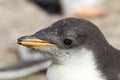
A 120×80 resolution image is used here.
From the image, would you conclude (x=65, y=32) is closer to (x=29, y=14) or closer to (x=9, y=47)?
(x=9, y=47)

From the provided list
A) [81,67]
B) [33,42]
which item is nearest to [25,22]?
[33,42]

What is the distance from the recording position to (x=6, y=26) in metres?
11.4

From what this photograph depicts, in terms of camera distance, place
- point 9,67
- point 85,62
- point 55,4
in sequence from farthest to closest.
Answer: point 55,4 < point 9,67 < point 85,62

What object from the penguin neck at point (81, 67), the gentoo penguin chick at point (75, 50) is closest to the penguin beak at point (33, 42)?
the gentoo penguin chick at point (75, 50)

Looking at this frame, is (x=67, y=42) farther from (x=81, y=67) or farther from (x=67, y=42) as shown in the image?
(x=81, y=67)

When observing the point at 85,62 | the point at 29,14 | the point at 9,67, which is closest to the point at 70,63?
the point at 85,62

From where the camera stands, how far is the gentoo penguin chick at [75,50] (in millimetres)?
5078

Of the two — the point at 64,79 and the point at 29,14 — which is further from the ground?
the point at 29,14

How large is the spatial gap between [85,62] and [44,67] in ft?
11.7

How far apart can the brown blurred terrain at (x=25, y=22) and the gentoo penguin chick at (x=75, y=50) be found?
396cm

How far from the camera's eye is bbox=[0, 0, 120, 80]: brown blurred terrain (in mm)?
10000

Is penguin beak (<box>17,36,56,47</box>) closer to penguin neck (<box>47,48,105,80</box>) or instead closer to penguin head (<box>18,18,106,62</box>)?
penguin head (<box>18,18,106,62</box>)

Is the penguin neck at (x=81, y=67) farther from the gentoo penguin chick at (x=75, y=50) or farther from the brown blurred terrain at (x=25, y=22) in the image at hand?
the brown blurred terrain at (x=25, y=22)

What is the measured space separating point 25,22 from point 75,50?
690 cm
